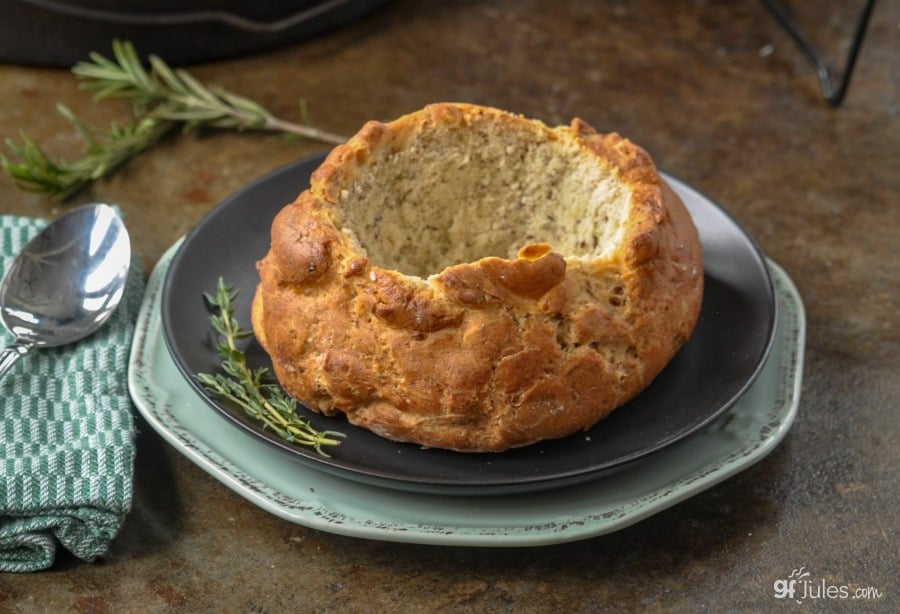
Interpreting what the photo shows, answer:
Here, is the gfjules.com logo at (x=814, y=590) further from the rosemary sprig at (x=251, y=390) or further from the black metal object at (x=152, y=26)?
the black metal object at (x=152, y=26)

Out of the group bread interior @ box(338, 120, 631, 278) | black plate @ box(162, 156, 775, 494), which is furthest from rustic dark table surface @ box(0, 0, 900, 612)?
bread interior @ box(338, 120, 631, 278)

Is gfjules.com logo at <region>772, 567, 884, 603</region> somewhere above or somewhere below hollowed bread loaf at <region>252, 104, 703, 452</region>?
below

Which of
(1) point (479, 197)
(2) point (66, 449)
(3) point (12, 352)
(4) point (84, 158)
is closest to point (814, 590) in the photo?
(1) point (479, 197)

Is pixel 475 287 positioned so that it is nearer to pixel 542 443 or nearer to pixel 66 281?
pixel 542 443

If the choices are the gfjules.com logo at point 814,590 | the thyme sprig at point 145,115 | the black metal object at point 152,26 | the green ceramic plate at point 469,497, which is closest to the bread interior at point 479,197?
the green ceramic plate at point 469,497

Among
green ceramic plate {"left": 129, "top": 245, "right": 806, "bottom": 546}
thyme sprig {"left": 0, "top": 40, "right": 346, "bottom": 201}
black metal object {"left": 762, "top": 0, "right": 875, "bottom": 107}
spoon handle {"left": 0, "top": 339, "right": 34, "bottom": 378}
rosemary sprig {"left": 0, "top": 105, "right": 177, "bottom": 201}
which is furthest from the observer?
black metal object {"left": 762, "top": 0, "right": 875, "bottom": 107}

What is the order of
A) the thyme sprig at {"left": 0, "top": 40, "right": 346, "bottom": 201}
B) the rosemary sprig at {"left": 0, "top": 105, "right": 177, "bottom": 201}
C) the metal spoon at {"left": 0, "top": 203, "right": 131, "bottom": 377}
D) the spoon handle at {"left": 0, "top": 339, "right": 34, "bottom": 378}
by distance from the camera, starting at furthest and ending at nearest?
1. the thyme sprig at {"left": 0, "top": 40, "right": 346, "bottom": 201}
2. the rosemary sprig at {"left": 0, "top": 105, "right": 177, "bottom": 201}
3. the metal spoon at {"left": 0, "top": 203, "right": 131, "bottom": 377}
4. the spoon handle at {"left": 0, "top": 339, "right": 34, "bottom": 378}

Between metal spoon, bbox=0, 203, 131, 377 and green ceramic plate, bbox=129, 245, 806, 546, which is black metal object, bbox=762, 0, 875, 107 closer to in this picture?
green ceramic plate, bbox=129, 245, 806, 546
